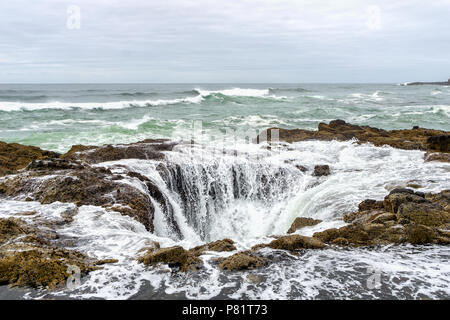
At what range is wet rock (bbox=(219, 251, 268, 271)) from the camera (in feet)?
14.2

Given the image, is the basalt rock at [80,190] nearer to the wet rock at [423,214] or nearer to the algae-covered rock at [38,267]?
the algae-covered rock at [38,267]

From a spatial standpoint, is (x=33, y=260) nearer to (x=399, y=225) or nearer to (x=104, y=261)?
(x=104, y=261)

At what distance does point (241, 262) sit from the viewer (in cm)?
439

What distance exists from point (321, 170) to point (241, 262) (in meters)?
5.59

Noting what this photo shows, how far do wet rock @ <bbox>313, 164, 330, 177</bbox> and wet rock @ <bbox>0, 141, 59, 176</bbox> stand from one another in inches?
270

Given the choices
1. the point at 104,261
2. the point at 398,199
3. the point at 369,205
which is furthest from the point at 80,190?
the point at 398,199

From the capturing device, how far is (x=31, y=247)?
4453 mm

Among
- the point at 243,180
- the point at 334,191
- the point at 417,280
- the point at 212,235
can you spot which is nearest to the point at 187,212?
the point at 212,235

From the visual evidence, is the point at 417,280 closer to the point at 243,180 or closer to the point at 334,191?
the point at 334,191

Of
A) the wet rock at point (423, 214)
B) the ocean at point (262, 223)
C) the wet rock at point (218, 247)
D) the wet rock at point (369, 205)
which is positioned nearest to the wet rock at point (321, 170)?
the ocean at point (262, 223)

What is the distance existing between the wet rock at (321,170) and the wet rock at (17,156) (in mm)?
6862

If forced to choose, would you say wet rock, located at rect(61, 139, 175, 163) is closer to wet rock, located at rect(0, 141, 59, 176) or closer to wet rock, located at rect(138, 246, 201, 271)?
wet rock, located at rect(0, 141, 59, 176)

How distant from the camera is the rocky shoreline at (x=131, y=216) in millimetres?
4255

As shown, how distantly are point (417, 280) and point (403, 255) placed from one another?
64 centimetres
